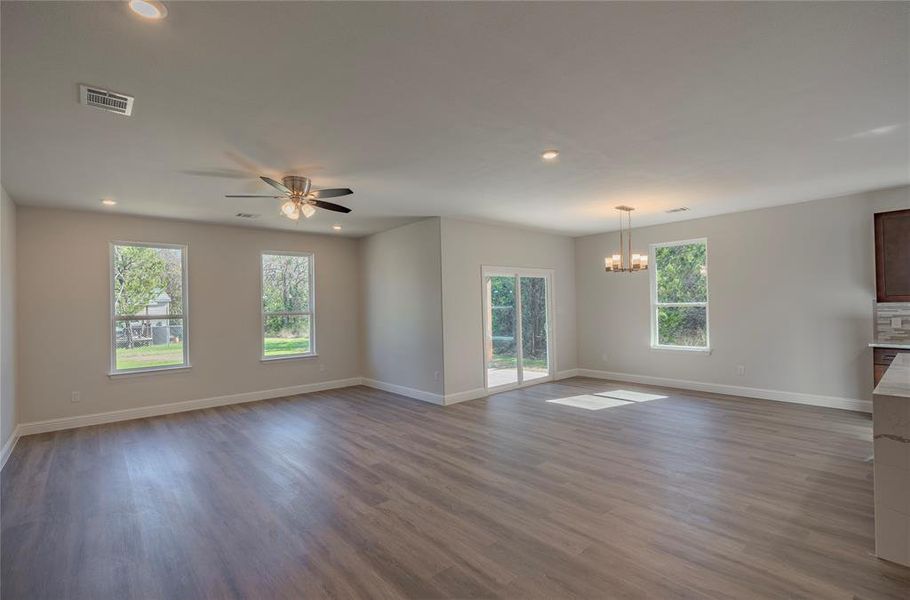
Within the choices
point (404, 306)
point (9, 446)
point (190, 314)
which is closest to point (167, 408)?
point (190, 314)

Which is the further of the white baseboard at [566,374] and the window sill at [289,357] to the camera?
the white baseboard at [566,374]

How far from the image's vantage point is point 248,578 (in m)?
2.24

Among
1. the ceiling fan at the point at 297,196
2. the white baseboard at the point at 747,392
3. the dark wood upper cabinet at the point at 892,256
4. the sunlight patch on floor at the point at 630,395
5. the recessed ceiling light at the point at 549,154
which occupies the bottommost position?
the sunlight patch on floor at the point at 630,395

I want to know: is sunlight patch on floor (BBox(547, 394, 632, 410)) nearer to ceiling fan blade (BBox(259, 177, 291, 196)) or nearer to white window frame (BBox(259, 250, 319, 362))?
white window frame (BBox(259, 250, 319, 362))

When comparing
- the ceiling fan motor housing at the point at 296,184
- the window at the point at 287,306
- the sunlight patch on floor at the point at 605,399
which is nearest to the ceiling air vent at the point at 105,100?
the ceiling fan motor housing at the point at 296,184

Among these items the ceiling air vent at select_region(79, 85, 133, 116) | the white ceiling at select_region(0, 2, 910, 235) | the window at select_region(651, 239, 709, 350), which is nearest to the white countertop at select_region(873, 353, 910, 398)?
the white ceiling at select_region(0, 2, 910, 235)

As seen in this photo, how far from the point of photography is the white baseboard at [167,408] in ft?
16.6

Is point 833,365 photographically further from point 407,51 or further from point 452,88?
point 407,51

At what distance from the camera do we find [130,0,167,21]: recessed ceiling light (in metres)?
1.71

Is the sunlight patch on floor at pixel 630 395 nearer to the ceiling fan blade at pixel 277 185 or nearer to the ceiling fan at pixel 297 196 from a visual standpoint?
the ceiling fan at pixel 297 196

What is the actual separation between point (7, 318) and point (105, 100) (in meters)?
3.42

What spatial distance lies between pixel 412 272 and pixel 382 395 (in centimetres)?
205

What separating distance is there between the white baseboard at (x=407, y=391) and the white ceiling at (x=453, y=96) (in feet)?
9.97

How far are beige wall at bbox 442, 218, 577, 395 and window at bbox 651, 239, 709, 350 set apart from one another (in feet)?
6.41
